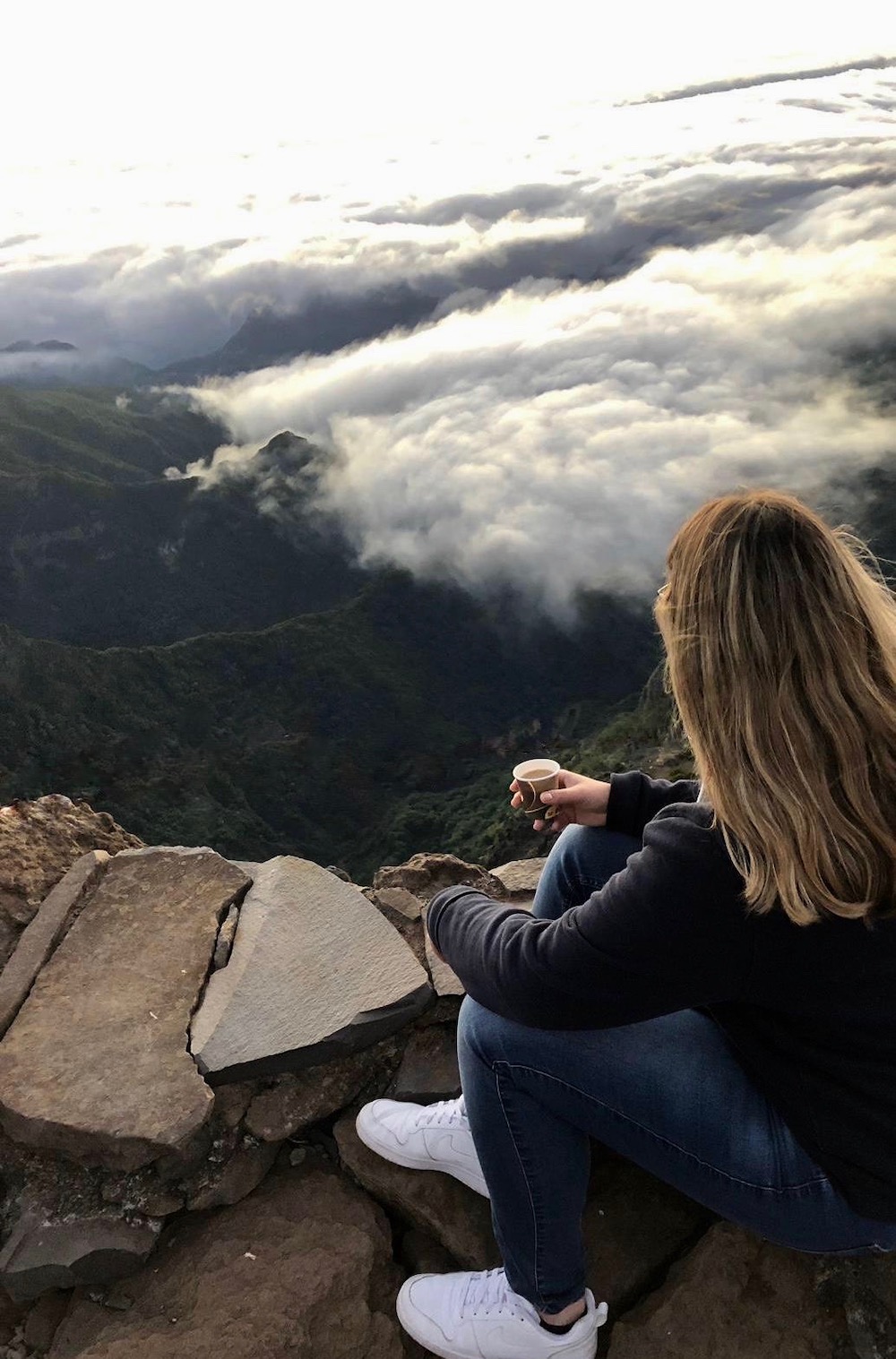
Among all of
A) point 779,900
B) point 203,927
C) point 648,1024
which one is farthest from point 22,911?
point 779,900

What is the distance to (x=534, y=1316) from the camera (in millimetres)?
2473

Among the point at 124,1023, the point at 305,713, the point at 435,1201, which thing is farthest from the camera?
the point at 305,713

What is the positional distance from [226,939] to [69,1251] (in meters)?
1.37

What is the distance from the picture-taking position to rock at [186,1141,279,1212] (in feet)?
10.6

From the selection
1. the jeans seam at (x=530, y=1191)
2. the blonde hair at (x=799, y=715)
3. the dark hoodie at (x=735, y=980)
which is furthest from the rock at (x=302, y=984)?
the blonde hair at (x=799, y=715)

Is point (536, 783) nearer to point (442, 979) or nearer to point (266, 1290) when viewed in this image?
point (442, 979)

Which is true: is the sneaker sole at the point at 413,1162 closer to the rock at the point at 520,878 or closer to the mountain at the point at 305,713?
the rock at the point at 520,878

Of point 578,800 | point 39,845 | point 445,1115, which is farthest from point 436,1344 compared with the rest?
point 39,845

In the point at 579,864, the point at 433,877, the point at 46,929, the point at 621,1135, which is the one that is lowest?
the point at 433,877

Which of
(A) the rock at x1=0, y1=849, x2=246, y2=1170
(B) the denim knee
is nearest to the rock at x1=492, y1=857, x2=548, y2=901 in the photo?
(A) the rock at x1=0, y1=849, x2=246, y2=1170

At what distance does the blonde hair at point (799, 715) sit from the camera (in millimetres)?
1699

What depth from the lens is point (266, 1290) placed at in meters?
2.97

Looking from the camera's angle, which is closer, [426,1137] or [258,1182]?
[426,1137]

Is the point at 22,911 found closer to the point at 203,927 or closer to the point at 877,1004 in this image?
the point at 203,927
